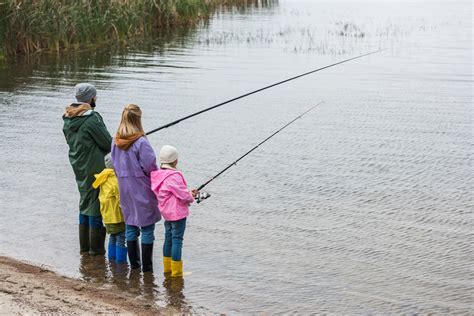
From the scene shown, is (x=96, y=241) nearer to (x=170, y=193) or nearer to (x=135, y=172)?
(x=135, y=172)

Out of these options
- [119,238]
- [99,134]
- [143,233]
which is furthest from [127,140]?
[119,238]

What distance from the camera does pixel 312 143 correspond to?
11.3 metres

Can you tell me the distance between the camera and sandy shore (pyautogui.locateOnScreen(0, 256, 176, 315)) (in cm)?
528

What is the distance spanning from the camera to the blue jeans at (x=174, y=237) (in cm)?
615

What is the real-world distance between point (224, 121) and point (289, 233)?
522cm

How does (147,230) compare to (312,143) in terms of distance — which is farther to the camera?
(312,143)

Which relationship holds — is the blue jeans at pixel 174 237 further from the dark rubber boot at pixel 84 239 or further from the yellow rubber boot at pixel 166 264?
the dark rubber boot at pixel 84 239

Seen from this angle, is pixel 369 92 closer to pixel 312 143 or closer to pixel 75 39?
pixel 312 143

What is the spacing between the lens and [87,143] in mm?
6422

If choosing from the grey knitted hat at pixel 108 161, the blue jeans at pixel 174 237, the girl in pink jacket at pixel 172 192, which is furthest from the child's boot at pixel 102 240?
the girl in pink jacket at pixel 172 192

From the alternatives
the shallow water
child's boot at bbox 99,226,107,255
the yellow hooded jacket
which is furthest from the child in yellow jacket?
the shallow water

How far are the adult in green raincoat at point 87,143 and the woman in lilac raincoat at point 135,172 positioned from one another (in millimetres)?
290

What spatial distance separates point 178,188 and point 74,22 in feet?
47.2

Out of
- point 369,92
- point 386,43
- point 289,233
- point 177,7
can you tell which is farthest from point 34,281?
point 177,7
